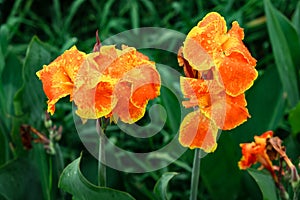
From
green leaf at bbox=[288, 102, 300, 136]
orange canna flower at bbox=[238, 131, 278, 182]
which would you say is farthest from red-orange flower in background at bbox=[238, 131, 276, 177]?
green leaf at bbox=[288, 102, 300, 136]

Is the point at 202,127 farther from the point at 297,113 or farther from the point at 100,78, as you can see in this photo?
the point at 297,113

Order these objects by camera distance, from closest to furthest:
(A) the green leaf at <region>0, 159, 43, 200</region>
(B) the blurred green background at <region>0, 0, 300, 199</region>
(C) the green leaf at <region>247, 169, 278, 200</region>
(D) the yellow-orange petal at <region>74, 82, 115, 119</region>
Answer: (D) the yellow-orange petal at <region>74, 82, 115, 119</region>
(C) the green leaf at <region>247, 169, 278, 200</region>
(A) the green leaf at <region>0, 159, 43, 200</region>
(B) the blurred green background at <region>0, 0, 300, 199</region>

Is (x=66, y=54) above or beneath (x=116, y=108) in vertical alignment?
above

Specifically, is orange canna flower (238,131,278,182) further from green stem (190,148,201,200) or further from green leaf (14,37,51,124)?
green leaf (14,37,51,124)

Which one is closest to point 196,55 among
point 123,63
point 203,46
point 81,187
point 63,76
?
point 203,46

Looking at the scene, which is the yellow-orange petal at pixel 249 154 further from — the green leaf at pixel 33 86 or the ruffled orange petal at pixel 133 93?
the green leaf at pixel 33 86

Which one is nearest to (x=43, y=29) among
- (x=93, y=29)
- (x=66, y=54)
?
(x=93, y=29)

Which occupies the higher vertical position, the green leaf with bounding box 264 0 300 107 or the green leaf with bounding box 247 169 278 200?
the green leaf with bounding box 264 0 300 107
